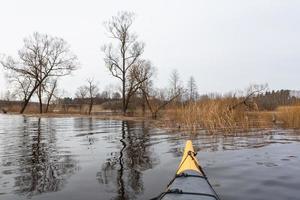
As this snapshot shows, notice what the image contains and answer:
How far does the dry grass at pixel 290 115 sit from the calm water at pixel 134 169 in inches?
234

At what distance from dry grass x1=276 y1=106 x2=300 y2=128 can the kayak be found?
46.0 feet

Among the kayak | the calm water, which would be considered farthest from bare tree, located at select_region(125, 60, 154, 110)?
the kayak

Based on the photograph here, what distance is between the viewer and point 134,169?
7.70 m

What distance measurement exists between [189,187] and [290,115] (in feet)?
53.5

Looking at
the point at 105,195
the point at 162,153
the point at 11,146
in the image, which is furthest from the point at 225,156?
the point at 11,146

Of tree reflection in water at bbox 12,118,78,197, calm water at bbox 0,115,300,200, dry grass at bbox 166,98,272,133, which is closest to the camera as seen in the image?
calm water at bbox 0,115,300,200

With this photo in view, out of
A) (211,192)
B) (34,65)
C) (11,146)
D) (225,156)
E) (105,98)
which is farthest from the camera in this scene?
(105,98)

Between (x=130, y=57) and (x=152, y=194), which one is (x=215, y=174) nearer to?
(x=152, y=194)

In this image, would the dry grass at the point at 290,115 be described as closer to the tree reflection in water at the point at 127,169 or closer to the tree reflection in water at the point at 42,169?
the tree reflection in water at the point at 127,169

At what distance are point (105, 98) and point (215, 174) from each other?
8110 cm

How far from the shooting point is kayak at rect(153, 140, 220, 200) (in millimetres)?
3819

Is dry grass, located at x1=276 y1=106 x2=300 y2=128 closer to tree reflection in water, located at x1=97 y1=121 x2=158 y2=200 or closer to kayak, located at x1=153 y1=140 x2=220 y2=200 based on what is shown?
tree reflection in water, located at x1=97 y1=121 x2=158 y2=200

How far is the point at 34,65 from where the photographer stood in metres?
42.1

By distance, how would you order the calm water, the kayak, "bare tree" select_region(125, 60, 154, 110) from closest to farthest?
the kayak
the calm water
"bare tree" select_region(125, 60, 154, 110)
